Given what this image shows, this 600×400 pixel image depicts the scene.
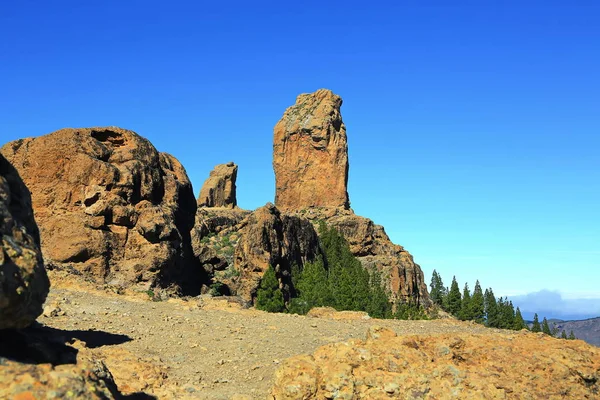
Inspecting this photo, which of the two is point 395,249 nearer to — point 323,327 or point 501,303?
point 501,303

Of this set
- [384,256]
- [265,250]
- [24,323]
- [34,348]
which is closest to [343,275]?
[265,250]

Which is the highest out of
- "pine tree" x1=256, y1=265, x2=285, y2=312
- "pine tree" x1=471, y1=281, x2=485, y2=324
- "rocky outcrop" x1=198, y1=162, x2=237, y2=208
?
"rocky outcrop" x1=198, y1=162, x2=237, y2=208

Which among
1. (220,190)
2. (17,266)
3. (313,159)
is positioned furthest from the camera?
(220,190)

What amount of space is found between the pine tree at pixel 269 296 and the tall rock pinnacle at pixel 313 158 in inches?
2636

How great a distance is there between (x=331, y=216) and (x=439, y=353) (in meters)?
98.7

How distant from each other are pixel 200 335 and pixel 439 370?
36.0 feet

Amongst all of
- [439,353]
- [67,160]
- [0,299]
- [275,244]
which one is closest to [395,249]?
[275,244]

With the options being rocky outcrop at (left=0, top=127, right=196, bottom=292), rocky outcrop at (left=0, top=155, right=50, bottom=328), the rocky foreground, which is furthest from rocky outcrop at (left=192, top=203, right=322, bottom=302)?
rocky outcrop at (left=0, top=155, right=50, bottom=328)

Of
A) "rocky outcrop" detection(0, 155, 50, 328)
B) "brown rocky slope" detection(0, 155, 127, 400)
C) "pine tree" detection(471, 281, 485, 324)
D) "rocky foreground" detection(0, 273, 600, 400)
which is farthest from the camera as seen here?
"pine tree" detection(471, 281, 485, 324)

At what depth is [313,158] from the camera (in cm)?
12762

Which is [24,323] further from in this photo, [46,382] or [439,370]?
[439,370]

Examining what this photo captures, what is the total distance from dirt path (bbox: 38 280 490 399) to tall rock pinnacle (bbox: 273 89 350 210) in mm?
93578

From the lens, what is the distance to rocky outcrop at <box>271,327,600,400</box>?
1469 cm

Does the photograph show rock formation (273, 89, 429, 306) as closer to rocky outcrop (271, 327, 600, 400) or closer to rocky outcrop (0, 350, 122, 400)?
rocky outcrop (271, 327, 600, 400)
